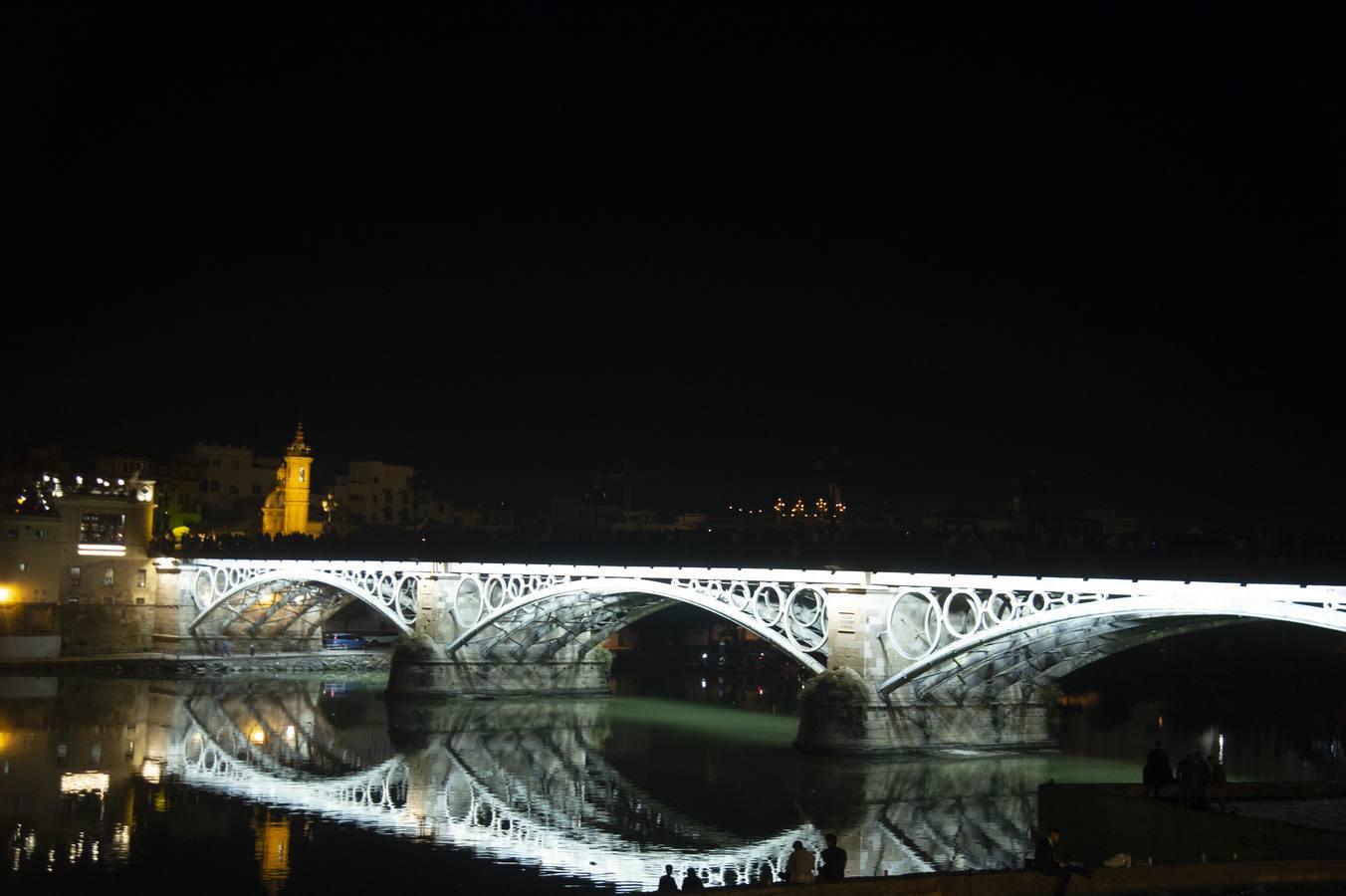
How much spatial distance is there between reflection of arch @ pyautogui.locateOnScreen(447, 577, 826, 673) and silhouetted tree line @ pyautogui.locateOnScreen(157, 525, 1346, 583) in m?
1.08

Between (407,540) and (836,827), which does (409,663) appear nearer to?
(407,540)

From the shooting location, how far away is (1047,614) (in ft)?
A: 128

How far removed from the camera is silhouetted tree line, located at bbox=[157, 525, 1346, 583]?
3559 cm

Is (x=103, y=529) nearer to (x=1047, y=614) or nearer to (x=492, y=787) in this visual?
(x=492, y=787)

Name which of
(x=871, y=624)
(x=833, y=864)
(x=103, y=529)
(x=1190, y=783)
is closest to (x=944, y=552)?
(x=871, y=624)

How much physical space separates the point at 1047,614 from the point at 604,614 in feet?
91.5

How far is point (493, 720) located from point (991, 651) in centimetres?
2213

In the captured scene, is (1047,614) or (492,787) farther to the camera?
(492,787)

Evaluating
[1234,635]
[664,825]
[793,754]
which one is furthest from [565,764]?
[1234,635]

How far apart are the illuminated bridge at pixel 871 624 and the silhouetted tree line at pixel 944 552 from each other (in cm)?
38

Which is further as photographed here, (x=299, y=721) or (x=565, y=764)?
(x=299, y=721)

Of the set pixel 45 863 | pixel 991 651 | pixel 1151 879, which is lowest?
pixel 45 863

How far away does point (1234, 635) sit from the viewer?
82.2m

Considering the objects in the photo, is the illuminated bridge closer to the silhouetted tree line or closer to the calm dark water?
the silhouetted tree line
